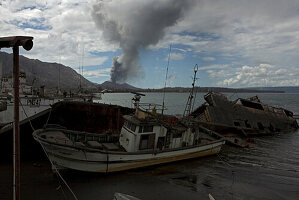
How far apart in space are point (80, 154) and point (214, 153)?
12438 mm

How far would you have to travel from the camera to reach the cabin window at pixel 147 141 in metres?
13.7

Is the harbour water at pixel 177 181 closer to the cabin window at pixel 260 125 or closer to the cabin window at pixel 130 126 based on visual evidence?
the cabin window at pixel 130 126

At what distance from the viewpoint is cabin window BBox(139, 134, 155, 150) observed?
13.7 m

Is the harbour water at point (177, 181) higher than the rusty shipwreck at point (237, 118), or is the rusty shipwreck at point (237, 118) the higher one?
the rusty shipwreck at point (237, 118)

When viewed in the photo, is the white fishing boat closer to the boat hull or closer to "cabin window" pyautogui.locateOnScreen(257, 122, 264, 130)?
the boat hull

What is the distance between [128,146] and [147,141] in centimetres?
138

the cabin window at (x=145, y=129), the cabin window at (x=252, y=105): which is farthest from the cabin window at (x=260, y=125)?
the cabin window at (x=145, y=129)

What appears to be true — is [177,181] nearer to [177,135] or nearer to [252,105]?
[177,135]

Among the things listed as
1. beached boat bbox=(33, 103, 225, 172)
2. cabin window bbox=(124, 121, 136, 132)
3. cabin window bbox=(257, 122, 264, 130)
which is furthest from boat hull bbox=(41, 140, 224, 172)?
cabin window bbox=(257, 122, 264, 130)

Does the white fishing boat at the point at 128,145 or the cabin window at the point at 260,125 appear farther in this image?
the cabin window at the point at 260,125

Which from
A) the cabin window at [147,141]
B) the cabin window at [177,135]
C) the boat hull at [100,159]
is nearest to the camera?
the boat hull at [100,159]

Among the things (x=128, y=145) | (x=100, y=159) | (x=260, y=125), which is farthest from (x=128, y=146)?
(x=260, y=125)

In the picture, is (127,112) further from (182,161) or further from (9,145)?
(9,145)

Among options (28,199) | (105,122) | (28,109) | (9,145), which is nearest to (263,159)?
(105,122)
